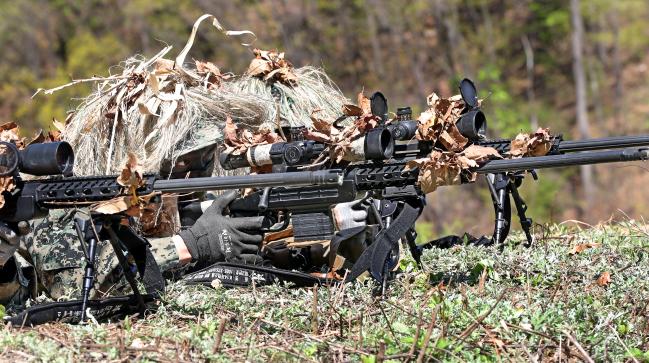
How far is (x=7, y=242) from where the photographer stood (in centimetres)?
527

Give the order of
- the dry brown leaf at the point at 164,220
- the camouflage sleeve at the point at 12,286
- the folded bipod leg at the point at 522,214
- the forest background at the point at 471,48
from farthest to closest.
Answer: the forest background at the point at 471,48 < the folded bipod leg at the point at 522,214 < the dry brown leaf at the point at 164,220 < the camouflage sleeve at the point at 12,286

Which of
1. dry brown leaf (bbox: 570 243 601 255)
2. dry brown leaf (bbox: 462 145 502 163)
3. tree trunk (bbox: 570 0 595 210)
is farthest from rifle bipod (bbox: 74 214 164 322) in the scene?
tree trunk (bbox: 570 0 595 210)

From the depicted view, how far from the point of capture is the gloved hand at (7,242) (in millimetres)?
5211

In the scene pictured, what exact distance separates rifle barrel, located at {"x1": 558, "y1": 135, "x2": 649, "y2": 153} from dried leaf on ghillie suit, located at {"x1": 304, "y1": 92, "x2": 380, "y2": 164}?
1.20 m

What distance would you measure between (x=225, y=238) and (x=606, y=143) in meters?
2.42

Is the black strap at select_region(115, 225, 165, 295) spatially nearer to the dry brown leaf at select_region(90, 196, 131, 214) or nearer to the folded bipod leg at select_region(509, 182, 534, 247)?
the dry brown leaf at select_region(90, 196, 131, 214)

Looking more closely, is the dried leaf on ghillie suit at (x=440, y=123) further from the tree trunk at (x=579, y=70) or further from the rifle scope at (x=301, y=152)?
the tree trunk at (x=579, y=70)

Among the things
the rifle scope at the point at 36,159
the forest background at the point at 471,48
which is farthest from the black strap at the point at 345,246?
the forest background at the point at 471,48

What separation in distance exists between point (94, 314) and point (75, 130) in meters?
2.00

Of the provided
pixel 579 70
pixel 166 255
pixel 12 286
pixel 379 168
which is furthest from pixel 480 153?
pixel 579 70

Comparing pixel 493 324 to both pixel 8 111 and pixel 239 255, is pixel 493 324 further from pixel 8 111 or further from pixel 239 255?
pixel 8 111

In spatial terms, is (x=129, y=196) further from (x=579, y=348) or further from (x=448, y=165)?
(x=579, y=348)

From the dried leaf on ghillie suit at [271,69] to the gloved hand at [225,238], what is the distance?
1570mm

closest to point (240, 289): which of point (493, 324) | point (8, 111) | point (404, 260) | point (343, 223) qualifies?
point (343, 223)
